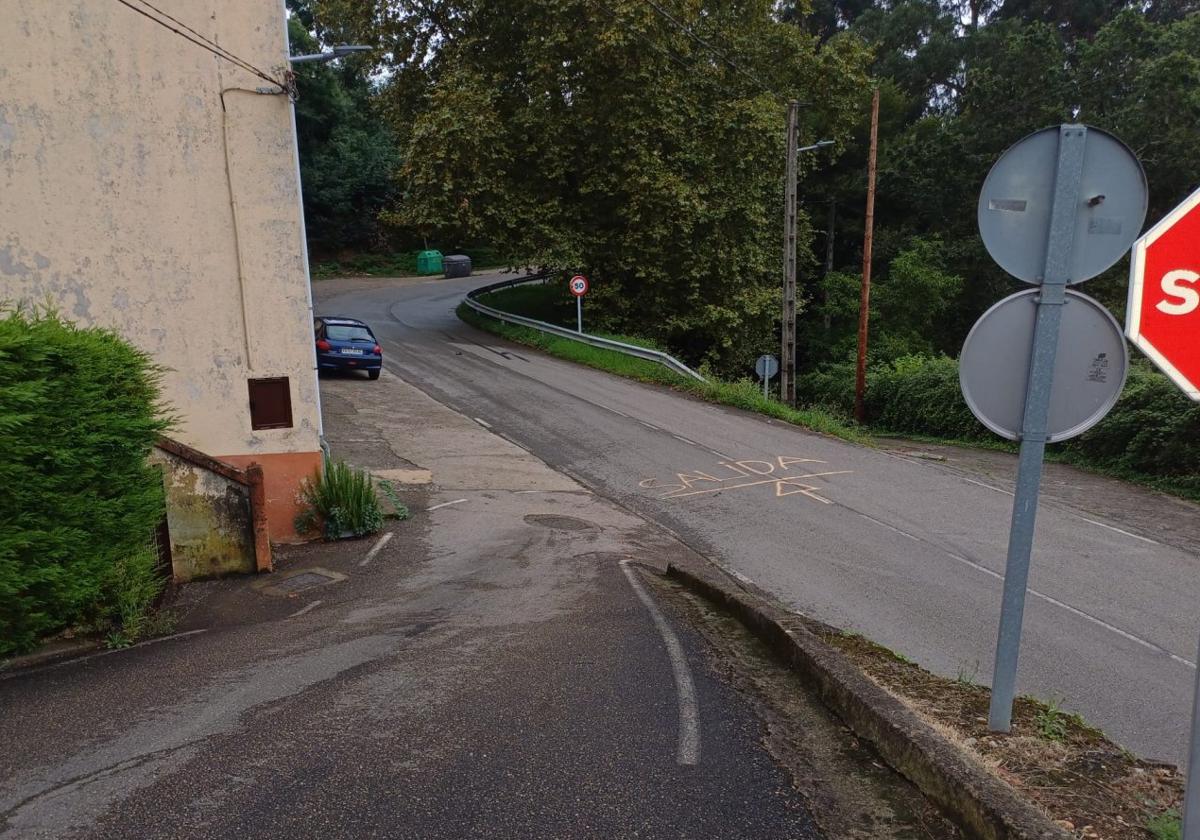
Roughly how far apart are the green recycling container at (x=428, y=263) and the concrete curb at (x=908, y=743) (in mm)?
52238

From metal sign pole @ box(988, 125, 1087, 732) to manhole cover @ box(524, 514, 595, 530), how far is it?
24.5 ft

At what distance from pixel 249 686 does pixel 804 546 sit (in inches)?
299

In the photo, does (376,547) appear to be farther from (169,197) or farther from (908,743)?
(908,743)

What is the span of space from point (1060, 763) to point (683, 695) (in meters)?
2.03

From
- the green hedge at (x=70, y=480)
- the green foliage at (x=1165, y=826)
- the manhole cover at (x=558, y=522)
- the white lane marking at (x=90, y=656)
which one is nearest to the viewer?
the green foliage at (x=1165, y=826)

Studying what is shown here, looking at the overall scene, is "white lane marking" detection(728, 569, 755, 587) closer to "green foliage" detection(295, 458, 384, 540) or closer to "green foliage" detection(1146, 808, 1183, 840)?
"green foliage" detection(295, 458, 384, 540)

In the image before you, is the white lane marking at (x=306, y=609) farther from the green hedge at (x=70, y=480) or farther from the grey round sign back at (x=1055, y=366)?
the grey round sign back at (x=1055, y=366)

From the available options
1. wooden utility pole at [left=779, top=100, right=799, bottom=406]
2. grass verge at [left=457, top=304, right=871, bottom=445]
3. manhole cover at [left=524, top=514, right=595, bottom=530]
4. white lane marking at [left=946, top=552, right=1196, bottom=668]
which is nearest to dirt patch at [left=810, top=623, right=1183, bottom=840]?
white lane marking at [left=946, top=552, right=1196, bottom=668]

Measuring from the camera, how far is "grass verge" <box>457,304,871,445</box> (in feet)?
66.4

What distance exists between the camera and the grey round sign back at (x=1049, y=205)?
3350mm

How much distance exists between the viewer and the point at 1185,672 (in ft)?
25.3

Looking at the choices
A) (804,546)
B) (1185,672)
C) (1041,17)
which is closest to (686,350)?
(804,546)

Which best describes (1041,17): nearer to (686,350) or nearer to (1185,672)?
(686,350)

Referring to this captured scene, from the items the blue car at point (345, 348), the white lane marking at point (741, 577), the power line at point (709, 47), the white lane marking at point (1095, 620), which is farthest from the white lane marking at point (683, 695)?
the power line at point (709, 47)
